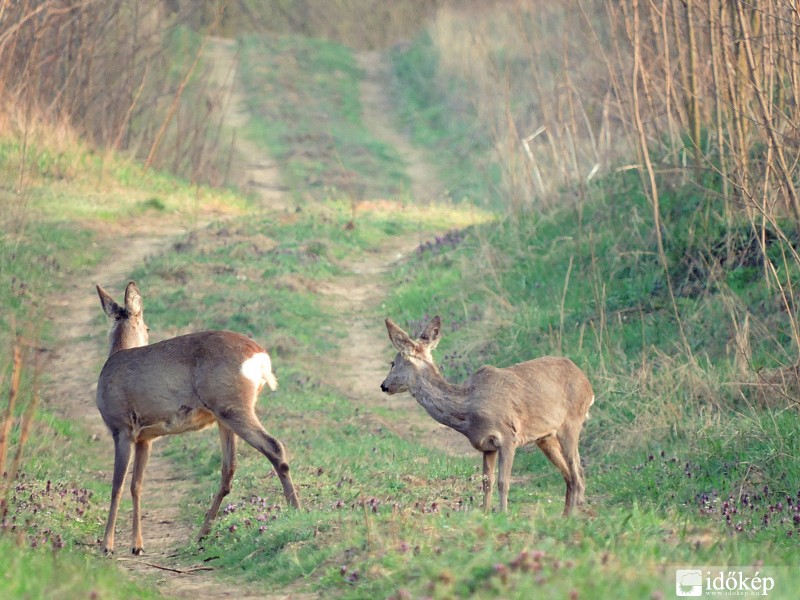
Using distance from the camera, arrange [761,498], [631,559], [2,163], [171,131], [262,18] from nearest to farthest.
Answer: [631,559] → [761,498] → [2,163] → [171,131] → [262,18]

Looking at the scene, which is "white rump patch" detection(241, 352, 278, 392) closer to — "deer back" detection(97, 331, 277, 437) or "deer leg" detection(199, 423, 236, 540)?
"deer back" detection(97, 331, 277, 437)

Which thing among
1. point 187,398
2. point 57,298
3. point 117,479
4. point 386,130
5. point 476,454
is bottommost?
point 386,130

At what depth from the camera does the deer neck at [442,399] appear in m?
8.26

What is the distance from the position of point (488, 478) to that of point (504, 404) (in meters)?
0.53

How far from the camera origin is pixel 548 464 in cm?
1021

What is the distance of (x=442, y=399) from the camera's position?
8352 mm

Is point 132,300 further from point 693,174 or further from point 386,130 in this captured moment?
point 386,130

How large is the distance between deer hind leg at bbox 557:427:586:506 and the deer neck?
0.83 m

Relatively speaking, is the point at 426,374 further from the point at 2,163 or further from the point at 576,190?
the point at 2,163

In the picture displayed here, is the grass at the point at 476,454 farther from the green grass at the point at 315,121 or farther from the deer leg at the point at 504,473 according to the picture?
the green grass at the point at 315,121

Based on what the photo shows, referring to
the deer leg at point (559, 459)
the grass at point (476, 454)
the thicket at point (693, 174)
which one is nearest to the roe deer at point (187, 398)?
the grass at point (476, 454)

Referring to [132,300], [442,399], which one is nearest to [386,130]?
[132,300]

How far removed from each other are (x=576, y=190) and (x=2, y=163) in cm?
919

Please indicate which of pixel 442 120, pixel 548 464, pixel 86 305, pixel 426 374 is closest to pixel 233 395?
pixel 426 374
